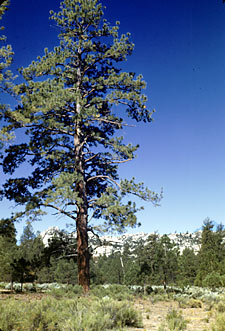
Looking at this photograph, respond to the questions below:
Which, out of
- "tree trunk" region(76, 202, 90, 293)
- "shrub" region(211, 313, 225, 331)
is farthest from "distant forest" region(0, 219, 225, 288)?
"shrub" region(211, 313, 225, 331)

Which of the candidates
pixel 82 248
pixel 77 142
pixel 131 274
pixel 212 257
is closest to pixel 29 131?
pixel 77 142

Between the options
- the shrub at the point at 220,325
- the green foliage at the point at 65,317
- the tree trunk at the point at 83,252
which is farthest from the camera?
the tree trunk at the point at 83,252

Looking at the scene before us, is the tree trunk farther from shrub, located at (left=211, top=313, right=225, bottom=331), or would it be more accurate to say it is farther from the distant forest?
shrub, located at (left=211, top=313, right=225, bottom=331)

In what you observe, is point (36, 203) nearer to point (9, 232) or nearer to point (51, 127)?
point (9, 232)

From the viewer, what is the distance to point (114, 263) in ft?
179

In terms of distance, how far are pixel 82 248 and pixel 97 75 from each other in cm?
872

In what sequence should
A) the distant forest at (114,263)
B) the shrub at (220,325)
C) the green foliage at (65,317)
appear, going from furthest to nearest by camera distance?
the distant forest at (114,263) → the green foliage at (65,317) → the shrub at (220,325)

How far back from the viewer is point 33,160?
12.4 meters

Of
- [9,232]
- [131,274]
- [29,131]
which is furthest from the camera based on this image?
[131,274]

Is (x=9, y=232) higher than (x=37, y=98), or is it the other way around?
(x=37, y=98)

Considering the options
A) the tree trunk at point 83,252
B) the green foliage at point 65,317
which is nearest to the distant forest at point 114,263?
the tree trunk at point 83,252

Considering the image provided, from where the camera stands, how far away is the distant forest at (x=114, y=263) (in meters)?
12.7

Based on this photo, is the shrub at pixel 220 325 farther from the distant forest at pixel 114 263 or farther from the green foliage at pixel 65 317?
the distant forest at pixel 114 263

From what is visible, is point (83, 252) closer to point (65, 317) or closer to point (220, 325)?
point (65, 317)
